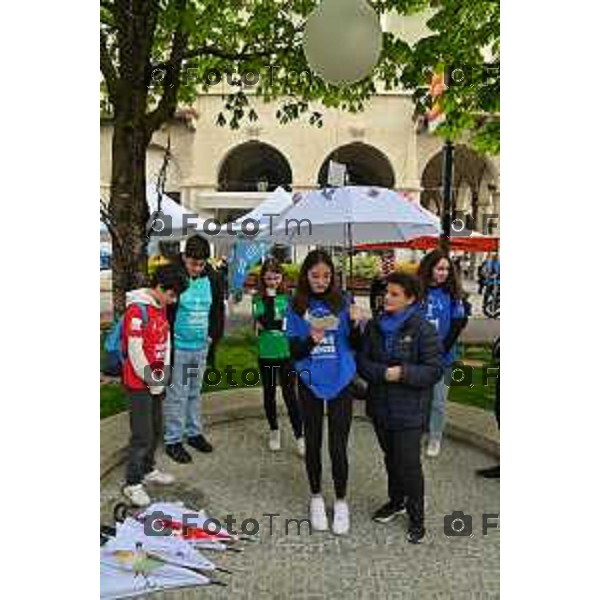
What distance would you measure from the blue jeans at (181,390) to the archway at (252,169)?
42.3ft

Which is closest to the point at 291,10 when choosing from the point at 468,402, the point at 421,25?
the point at 421,25

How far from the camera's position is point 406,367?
3.14 m

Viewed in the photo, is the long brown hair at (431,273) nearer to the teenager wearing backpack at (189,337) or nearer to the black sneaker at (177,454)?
the teenager wearing backpack at (189,337)

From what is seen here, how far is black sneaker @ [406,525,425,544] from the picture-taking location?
327 centimetres

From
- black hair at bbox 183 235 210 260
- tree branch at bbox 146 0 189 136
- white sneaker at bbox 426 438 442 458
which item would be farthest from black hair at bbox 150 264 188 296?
tree branch at bbox 146 0 189 136

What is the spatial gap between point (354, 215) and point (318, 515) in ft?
7.54

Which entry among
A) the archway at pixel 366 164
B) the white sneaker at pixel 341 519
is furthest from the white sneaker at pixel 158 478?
the archway at pixel 366 164

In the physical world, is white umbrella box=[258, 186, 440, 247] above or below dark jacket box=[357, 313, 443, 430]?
above

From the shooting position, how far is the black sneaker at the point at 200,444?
15.3ft

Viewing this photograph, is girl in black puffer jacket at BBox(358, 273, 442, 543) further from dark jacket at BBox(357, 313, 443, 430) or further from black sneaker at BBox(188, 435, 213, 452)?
black sneaker at BBox(188, 435, 213, 452)

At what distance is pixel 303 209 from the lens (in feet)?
17.9

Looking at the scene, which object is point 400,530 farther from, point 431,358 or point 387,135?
point 387,135

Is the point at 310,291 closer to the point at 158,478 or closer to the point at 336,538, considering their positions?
the point at 336,538

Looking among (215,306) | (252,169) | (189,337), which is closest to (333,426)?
(189,337)
